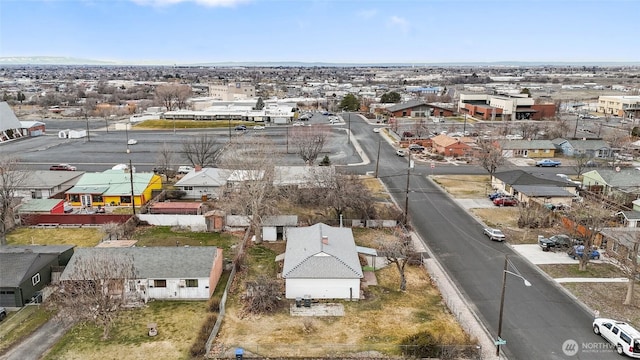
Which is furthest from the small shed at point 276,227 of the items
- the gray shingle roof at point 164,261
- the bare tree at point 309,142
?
the bare tree at point 309,142

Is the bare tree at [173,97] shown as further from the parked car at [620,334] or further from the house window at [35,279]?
the parked car at [620,334]

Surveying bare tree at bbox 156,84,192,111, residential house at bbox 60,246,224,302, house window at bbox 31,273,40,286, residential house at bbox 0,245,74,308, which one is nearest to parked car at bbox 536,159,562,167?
residential house at bbox 60,246,224,302

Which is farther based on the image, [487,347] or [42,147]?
[42,147]

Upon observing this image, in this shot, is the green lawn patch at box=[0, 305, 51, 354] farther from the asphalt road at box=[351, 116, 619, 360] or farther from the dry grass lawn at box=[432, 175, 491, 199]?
the dry grass lawn at box=[432, 175, 491, 199]

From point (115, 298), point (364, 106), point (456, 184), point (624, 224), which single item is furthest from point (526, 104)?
point (115, 298)

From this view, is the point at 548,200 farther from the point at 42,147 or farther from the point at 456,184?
the point at 42,147

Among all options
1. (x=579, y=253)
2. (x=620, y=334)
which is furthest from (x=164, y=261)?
(x=579, y=253)

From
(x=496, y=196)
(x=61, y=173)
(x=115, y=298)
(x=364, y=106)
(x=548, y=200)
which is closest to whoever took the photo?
(x=115, y=298)
